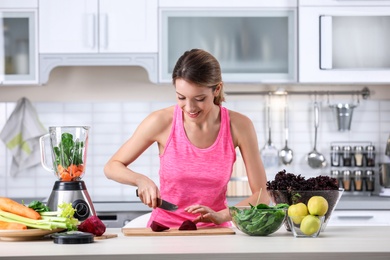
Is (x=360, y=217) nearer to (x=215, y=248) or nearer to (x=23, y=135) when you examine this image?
(x=23, y=135)

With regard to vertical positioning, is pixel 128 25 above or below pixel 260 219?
above

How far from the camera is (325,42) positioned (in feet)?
14.7

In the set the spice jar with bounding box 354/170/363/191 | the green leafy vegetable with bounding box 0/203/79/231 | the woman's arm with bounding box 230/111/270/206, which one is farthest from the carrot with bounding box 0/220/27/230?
the spice jar with bounding box 354/170/363/191

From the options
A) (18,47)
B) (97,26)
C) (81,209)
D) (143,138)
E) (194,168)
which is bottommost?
(81,209)

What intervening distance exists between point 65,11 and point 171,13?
1.98 ft

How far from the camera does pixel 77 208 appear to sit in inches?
97.1

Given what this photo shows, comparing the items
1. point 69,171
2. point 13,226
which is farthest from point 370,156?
point 13,226

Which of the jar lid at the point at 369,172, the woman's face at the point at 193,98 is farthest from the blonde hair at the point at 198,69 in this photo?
the jar lid at the point at 369,172

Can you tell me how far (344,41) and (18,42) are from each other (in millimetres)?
1879

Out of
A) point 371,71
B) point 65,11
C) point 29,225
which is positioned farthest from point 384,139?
point 29,225

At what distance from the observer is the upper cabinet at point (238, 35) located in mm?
4484

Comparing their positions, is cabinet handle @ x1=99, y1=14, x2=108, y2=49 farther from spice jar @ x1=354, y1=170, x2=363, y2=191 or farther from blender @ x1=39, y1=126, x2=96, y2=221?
blender @ x1=39, y1=126, x2=96, y2=221

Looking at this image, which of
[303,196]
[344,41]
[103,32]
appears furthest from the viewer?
[344,41]

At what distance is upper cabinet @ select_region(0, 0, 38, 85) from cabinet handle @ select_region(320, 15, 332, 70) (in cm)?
163
